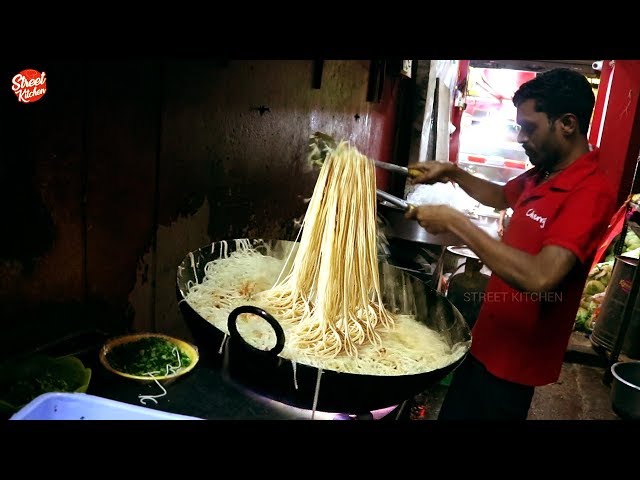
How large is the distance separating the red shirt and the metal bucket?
4.10m

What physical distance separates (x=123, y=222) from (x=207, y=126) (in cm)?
89

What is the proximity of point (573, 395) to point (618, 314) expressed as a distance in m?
1.36

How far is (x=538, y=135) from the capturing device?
2.89m

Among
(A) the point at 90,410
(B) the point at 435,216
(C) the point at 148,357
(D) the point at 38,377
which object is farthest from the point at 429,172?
(D) the point at 38,377

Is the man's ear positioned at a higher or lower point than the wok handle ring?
higher

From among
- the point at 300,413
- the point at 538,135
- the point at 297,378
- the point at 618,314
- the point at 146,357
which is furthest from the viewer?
the point at 618,314

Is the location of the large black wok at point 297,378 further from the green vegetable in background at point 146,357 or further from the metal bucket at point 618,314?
the metal bucket at point 618,314

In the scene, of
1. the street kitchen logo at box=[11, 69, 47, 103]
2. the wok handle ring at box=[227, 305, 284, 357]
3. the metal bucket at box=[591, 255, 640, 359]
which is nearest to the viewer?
the wok handle ring at box=[227, 305, 284, 357]

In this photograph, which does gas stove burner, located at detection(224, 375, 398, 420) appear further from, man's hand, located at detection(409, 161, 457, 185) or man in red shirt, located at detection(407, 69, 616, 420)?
man's hand, located at detection(409, 161, 457, 185)

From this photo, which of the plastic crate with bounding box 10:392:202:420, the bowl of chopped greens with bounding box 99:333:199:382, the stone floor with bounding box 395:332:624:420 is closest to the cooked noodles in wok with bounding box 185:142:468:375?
the bowl of chopped greens with bounding box 99:333:199:382

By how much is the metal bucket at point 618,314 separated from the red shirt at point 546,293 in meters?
4.10

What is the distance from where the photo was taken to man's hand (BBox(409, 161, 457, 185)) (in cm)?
322

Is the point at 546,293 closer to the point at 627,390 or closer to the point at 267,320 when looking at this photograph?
the point at 267,320

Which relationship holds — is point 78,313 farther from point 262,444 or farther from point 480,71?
point 480,71
